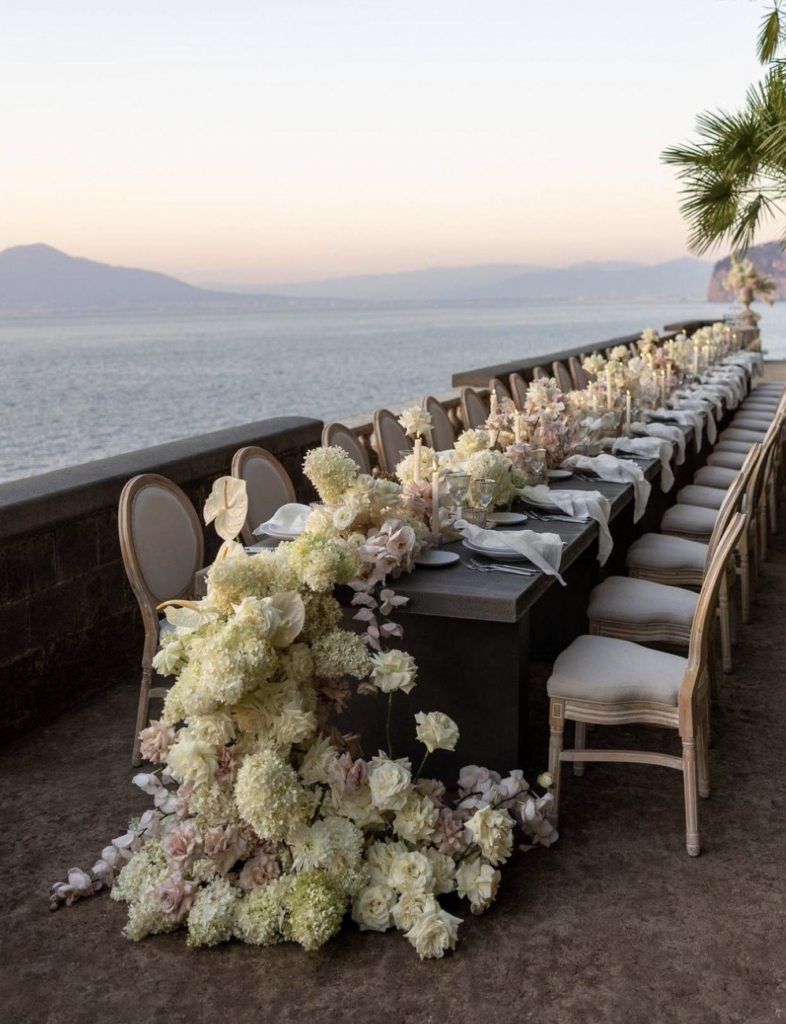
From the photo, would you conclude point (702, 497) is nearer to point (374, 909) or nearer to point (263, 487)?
point (263, 487)

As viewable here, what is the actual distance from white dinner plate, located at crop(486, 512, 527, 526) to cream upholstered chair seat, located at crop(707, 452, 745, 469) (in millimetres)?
3596

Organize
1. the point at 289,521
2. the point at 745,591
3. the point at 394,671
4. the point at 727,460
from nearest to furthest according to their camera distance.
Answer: the point at 394,671 < the point at 289,521 < the point at 745,591 < the point at 727,460

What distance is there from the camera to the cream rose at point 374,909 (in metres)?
2.30

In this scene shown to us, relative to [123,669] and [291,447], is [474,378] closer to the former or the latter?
[291,447]

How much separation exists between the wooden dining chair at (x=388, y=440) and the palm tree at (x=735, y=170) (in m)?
4.97

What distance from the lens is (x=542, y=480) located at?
12.9 feet

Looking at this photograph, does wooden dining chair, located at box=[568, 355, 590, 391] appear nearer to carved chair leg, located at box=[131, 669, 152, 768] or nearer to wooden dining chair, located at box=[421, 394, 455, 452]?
wooden dining chair, located at box=[421, 394, 455, 452]

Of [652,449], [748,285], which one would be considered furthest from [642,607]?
[748,285]

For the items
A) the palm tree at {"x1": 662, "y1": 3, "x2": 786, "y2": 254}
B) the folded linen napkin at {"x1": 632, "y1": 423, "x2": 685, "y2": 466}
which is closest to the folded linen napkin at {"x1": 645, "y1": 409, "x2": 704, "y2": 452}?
the folded linen napkin at {"x1": 632, "y1": 423, "x2": 685, "y2": 466}

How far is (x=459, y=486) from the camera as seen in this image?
3.14 meters

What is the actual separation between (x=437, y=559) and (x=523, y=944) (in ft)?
3.21

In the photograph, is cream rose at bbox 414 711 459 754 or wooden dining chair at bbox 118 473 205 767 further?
wooden dining chair at bbox 118 473 205 767

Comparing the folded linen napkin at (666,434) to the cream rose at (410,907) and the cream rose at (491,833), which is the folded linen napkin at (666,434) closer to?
the cream rose at (491,833)

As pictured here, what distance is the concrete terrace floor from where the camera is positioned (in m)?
2.06
